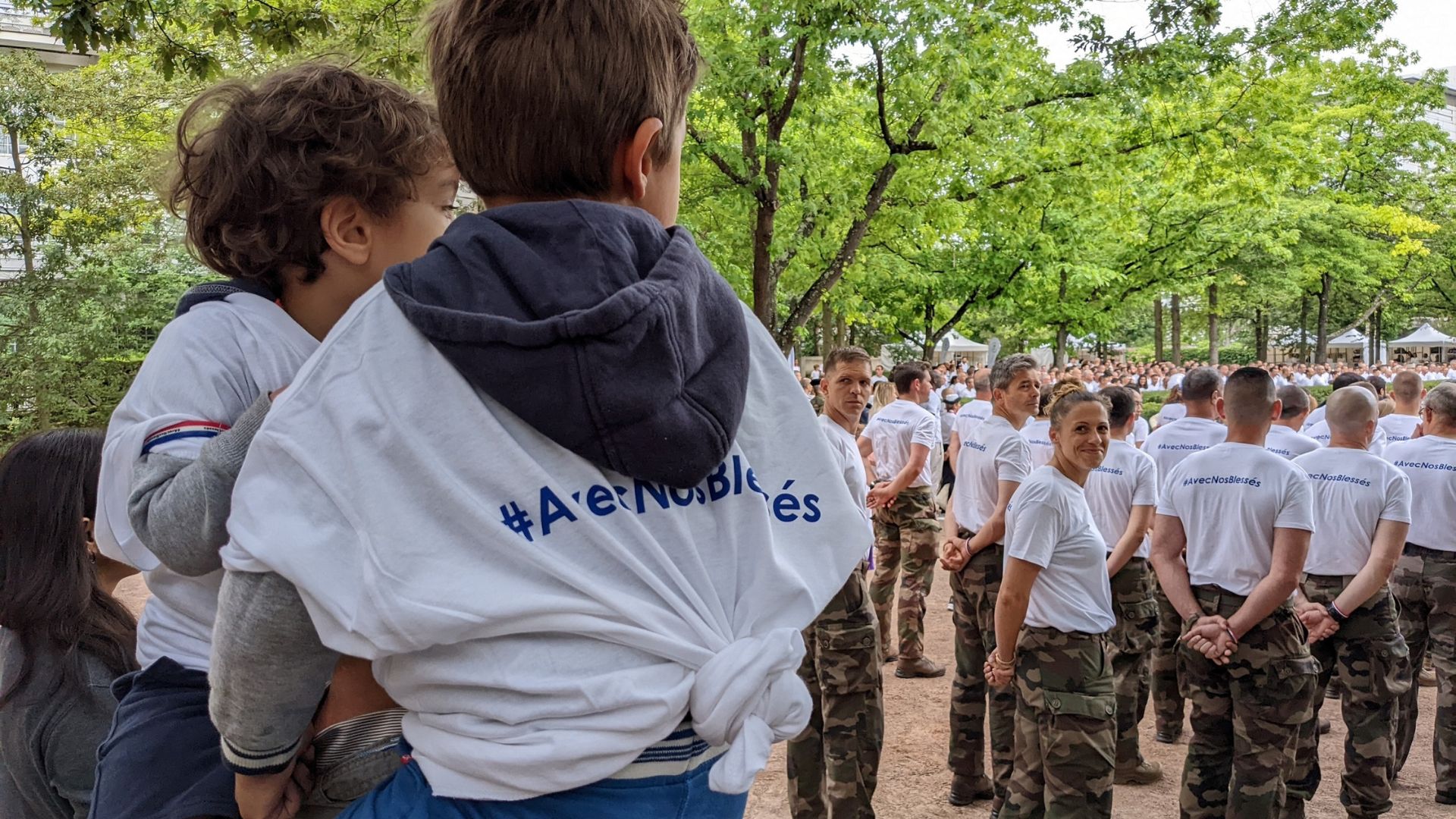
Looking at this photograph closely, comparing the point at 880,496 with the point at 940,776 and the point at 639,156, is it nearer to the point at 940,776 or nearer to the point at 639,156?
the point at 940,776

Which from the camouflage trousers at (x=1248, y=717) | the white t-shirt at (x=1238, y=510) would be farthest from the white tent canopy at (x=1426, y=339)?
the camouflage trousers at (x=1248, y=717)

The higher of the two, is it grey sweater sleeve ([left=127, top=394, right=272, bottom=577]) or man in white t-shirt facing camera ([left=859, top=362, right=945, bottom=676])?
grey sweater sleeve ([left=127, top=394, right=272, bottom=577])

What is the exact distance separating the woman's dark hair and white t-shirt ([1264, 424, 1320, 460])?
24.4 feet

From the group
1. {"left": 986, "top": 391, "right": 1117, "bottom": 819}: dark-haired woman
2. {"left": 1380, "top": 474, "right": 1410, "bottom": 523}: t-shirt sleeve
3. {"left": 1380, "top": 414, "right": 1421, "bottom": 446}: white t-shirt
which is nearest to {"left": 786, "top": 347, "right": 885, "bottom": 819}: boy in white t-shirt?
{"left": 986, "top": 391, "right": 1117, "bottom": 819}: dark-haired woman

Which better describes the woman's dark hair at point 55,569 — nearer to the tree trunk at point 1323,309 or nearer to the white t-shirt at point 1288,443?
the white t-shirt at point 1288,443

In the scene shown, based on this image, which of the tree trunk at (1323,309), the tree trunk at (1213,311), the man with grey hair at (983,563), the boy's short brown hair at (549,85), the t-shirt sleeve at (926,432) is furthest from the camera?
the tree trunk at (1323,309)

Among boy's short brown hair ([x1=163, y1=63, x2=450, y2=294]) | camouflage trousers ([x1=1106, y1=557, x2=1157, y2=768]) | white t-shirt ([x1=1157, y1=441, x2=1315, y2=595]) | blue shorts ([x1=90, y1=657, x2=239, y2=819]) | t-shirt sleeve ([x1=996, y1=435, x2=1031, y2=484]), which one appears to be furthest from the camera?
t-shirt sleeve ([x1=996, y1=435, x2=1031, y2=484])

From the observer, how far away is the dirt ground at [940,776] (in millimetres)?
6320

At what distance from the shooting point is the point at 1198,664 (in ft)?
17.3

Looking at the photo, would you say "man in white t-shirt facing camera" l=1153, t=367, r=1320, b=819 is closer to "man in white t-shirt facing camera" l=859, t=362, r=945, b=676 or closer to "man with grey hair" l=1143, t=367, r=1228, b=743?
"man with grey hair" l=1143, t=367, r=1228, b=743

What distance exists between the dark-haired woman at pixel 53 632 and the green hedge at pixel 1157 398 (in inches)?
924

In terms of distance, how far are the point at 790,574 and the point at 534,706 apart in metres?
→ 0.35

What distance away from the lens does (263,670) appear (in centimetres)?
119

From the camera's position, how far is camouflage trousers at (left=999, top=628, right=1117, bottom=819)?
4.62 metres
